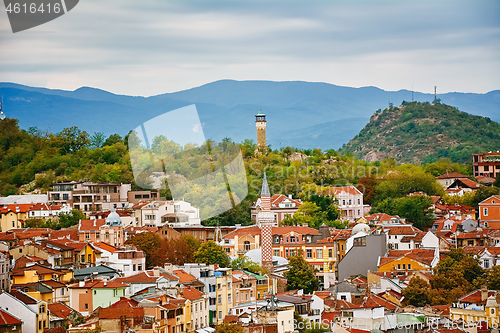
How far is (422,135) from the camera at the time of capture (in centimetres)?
8562

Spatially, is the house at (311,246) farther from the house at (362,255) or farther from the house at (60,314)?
the house at (60,314)

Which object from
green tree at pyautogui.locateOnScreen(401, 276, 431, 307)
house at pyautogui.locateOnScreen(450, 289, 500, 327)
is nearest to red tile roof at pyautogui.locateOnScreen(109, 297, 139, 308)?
house at pyautogui.locateOnScreen(450, 289, 500, 327)

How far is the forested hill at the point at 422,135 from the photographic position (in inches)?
3231

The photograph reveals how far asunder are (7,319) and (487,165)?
41754 mm

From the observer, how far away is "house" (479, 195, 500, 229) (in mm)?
39344

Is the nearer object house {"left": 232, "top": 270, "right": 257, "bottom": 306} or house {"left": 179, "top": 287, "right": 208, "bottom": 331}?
house {"left": 179, "top": 287, "right": 208, "bottom": 331}

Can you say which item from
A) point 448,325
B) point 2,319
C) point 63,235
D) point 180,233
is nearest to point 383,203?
point 180,233

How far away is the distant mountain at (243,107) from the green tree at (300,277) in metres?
22.8

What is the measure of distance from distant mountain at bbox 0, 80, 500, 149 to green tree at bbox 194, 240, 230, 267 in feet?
72.6

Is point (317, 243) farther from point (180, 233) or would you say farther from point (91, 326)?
point (91, 326)

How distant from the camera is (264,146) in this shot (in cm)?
6078

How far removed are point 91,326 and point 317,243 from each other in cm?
1627

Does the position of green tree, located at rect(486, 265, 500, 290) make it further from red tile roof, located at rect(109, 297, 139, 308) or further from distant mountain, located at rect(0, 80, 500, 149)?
distant mountain, located at rect(0, 80, 500, 149)

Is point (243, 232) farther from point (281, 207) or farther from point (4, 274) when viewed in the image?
point (4, 274)
